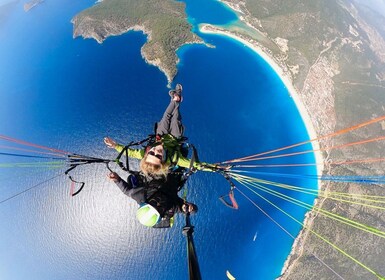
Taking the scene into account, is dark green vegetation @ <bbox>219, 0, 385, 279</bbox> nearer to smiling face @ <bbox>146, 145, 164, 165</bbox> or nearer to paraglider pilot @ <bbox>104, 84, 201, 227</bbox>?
paraglider pilot @ <bbox>104, 84, 201, 227</bbox>

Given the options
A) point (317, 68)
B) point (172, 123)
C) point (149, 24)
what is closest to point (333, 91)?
point (317, 68)

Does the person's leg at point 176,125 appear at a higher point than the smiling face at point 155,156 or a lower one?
higher

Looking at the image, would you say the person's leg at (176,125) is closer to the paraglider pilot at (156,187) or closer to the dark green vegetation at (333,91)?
the paraglider pilot at (156,187)

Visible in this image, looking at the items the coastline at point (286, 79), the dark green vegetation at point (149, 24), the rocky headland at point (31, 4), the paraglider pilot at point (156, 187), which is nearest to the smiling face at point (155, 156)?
the paraglider pilot at point (156, 187)

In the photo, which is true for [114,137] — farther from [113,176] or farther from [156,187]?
[156,187]

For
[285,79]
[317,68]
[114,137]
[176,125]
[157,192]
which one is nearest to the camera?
[157,192]

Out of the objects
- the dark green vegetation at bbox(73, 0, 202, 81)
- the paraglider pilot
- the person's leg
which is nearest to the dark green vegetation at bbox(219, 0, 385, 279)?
the dark green vegetation at bbox(73, 0, 202, 81)
